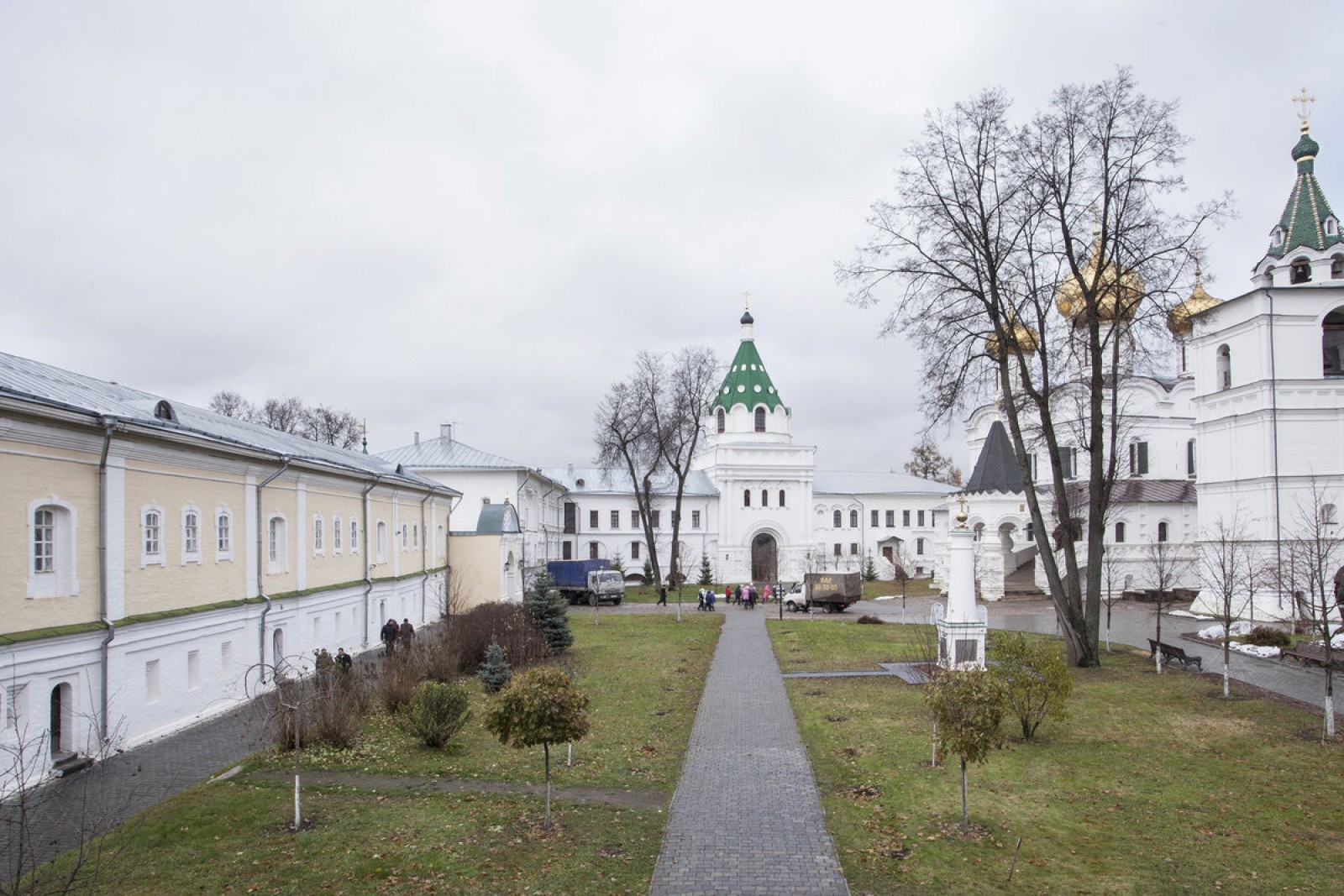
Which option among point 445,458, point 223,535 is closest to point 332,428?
point 445,458

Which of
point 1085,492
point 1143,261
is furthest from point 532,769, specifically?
point 1085,492

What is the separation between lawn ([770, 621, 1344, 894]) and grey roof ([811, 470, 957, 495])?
149 ft

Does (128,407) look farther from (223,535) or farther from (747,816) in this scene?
(747,816)

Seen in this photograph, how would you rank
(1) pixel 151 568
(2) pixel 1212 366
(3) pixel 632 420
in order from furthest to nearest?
(3) pixel 632 420 < (2) pixel 1212 366 < (1) pixel 151 568

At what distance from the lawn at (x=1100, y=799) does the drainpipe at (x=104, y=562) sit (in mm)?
10173

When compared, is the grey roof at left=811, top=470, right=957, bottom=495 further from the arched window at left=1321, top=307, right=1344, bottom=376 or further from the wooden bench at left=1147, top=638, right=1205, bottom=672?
the wooden bench at left=1147, top=638, right=1205, bottom=672

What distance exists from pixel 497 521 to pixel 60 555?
24.8m

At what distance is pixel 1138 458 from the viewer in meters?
43.9

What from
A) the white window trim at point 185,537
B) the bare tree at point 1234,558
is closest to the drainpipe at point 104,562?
the white window trim at point 185,537

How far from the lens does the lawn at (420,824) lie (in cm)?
830

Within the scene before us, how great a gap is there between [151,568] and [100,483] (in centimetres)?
188

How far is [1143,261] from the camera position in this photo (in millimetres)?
19781

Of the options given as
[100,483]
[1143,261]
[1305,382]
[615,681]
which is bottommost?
[615,681]

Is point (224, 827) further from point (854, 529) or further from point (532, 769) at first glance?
point (854, 529)
